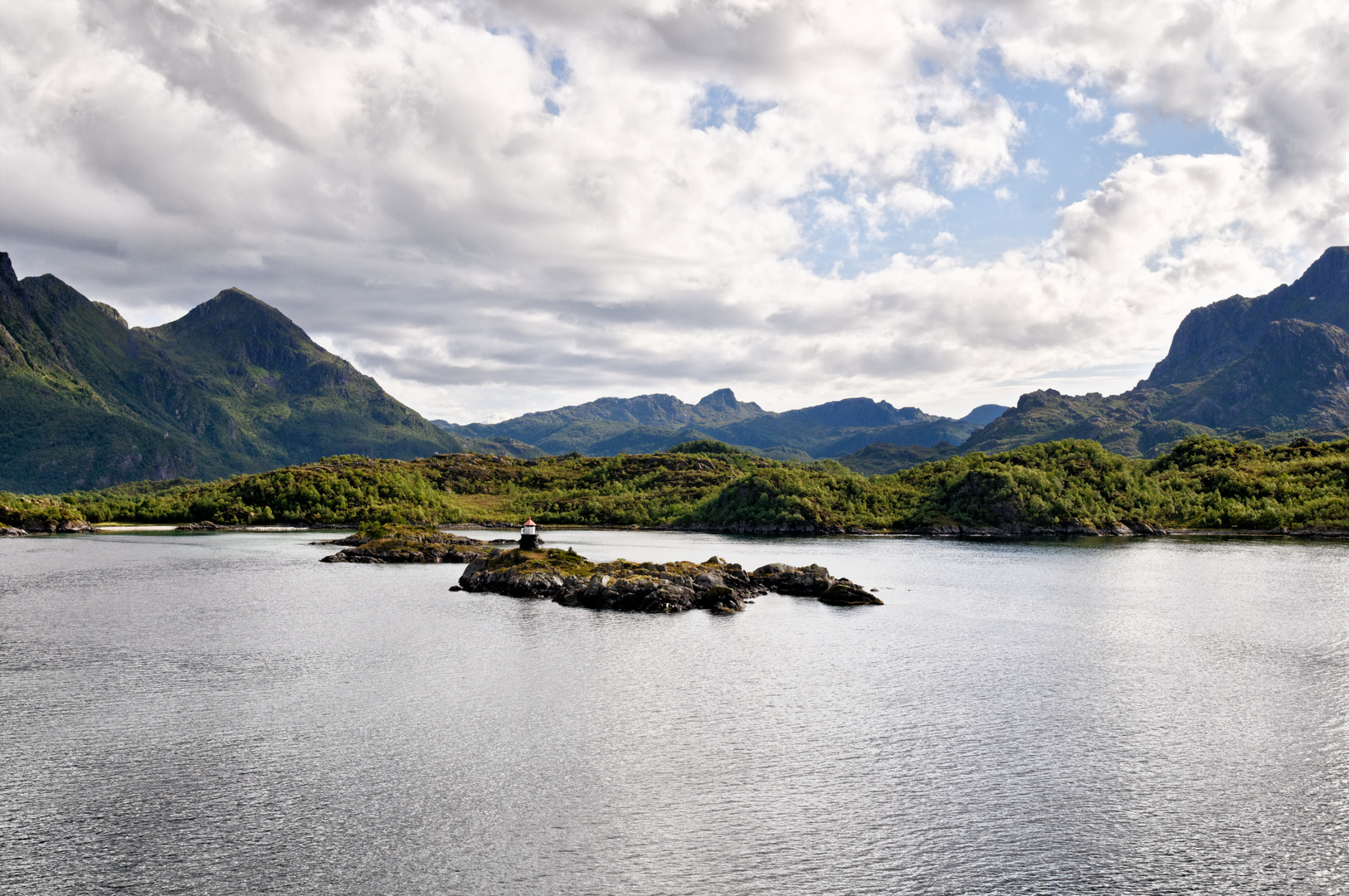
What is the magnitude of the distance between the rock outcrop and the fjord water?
4987 millimetres

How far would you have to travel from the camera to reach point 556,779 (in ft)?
110

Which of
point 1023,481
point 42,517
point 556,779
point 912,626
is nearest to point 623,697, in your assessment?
point 556,779

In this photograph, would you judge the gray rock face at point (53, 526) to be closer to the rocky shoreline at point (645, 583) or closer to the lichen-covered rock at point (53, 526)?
the lichen-covered rock at point (53, 526)

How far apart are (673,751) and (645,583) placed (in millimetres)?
42411

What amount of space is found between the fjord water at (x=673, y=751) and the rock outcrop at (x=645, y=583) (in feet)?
16.4

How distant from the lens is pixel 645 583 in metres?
79.6

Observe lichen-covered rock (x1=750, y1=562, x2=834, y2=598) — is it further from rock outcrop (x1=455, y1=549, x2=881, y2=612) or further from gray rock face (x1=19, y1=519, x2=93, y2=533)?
gray rock face (x1=19, y1=519, x2=93, y2=533)

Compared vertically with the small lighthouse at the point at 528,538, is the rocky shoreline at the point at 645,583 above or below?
below

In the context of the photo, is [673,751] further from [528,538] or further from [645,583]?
[528,538]

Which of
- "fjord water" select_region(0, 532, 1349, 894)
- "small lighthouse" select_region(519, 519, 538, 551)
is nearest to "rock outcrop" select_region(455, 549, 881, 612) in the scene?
"small lighthouse" select_region(519, 519, 538, 551)

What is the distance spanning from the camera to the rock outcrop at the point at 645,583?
260ft

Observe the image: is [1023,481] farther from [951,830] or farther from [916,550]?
[951,830]

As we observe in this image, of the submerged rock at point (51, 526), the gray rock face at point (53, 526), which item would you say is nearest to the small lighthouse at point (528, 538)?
the submerged rock at point (51, 526)

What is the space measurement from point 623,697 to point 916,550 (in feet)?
359
